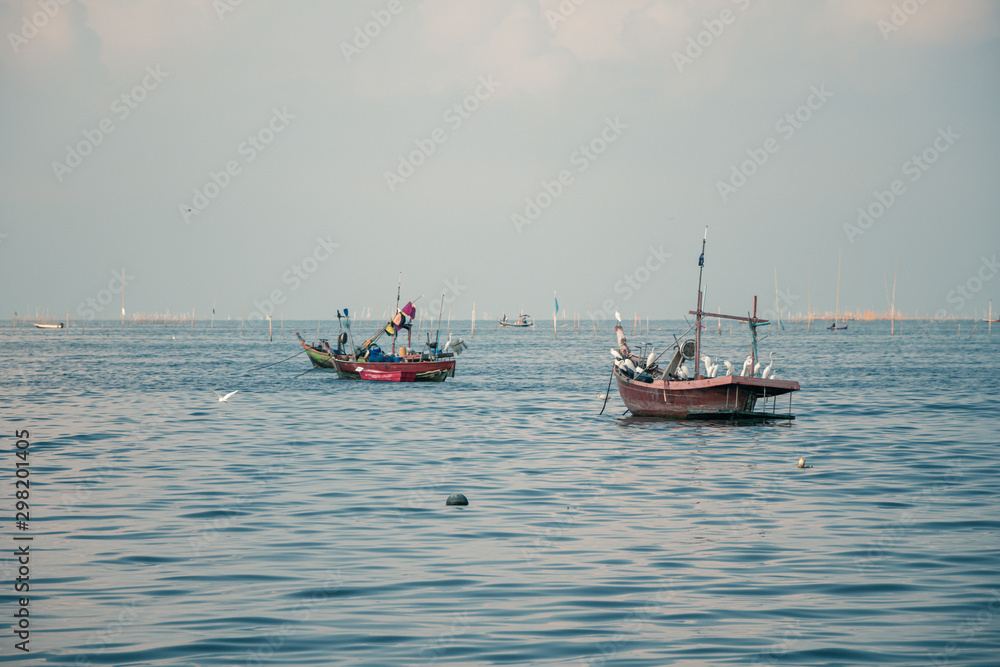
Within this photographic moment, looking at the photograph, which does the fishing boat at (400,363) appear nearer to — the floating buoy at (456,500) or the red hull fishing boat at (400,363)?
the red hull fishing boat at (400,363)

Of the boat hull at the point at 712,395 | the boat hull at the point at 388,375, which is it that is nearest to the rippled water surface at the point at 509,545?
the boat hull at the point at 712,395

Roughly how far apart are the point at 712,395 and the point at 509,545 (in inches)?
831

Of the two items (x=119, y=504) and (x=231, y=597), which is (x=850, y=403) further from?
(x=231, y=597)

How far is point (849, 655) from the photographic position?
10070mm

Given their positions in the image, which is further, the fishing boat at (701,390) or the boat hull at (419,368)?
the boat hull at (419,368)

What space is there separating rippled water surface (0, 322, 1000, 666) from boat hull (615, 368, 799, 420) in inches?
26.7

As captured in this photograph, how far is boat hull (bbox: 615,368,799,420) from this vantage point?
113 ft

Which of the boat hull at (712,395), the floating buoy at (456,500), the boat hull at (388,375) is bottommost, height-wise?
the boat hull at (388,375)

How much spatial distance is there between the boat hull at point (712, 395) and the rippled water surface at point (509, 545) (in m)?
0.68

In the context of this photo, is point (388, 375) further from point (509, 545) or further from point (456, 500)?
point (509, 545)

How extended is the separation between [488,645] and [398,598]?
2.11 meters

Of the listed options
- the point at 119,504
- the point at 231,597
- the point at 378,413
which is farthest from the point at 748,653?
the point at 378,413

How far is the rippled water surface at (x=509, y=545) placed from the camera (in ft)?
34.6

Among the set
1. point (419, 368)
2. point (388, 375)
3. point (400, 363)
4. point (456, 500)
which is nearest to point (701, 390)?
point (456, 500)
